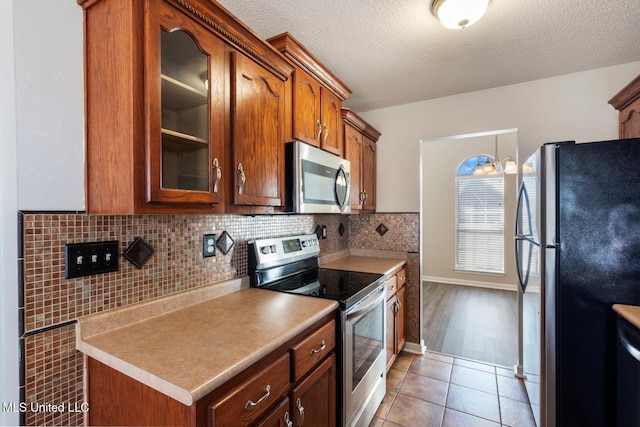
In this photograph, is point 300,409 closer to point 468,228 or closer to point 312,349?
point 312,349

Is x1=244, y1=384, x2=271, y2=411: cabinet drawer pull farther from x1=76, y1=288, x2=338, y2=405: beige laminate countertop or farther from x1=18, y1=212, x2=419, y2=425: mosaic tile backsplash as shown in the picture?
x1=18, y1=212, x2=419, y2=425: mosaic tile backsplash

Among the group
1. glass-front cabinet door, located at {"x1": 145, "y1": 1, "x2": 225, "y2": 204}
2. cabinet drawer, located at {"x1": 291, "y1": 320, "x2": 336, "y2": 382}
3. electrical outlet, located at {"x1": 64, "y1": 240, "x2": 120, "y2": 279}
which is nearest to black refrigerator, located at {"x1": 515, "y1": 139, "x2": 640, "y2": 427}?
cabinet drawer, located at {"x1": 291, "y1": 320, "x2": 336, "y2": 382}

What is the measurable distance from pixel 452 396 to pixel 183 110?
8.19ft

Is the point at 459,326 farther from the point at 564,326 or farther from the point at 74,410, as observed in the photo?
the point at 74,410

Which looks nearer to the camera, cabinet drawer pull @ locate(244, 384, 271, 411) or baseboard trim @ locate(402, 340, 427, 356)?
cabinet drawer pull @ locate(244, 384, 271, 411)

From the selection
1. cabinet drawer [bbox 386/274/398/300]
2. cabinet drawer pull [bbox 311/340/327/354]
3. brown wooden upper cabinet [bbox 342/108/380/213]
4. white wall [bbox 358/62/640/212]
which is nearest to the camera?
cabinet drawer pull [bbox 311/340/327/354]

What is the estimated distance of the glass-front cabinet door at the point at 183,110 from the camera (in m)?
0.96

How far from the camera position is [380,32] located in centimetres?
170

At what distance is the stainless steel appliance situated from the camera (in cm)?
150

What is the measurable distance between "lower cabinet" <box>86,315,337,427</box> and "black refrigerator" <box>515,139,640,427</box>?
114cm

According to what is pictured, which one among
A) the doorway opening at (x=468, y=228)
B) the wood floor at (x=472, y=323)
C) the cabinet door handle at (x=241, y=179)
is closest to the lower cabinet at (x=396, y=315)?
the wood floor at (x=472, y=323)

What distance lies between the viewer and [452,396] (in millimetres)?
2092

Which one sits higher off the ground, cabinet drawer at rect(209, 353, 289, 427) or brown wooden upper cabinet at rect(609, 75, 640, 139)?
brown wooden upper cabinet at rect(609, 75, 640, 139)

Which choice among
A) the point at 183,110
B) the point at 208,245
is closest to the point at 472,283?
the point at 208,245
